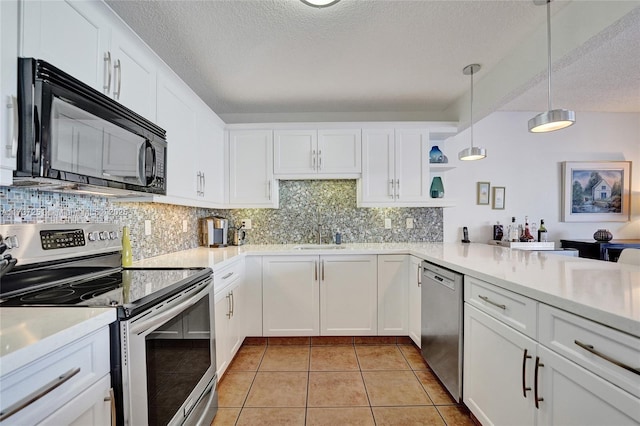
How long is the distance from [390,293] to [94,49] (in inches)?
105

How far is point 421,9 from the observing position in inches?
65.9

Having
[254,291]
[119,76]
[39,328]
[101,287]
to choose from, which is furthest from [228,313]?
[119,76]

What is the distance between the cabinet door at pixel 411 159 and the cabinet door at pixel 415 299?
74cm

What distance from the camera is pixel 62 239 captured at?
4.56 ft

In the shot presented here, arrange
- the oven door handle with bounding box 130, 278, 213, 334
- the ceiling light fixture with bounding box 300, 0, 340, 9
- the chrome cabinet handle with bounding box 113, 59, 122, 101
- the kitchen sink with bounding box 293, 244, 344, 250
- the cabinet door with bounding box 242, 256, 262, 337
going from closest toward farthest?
the oven door handle with bounding box 130, 278, 213, 334 < the chrome cabinet handle with bounding box 113, 59, 122, 101 < the ceiling light fixture with bounding box 300, 0, 340, 9 < the cabinet door with bounding box 242, 256, 262, 337 < the kitchen sink with bounding box 293, 244, 344, 250

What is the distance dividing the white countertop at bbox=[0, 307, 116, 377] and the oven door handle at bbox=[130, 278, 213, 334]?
0.10 metres

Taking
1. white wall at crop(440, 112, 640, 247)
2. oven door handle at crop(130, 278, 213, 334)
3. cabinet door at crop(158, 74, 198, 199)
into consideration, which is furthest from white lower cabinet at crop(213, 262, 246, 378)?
white wall at crop(440, 112, 640, 247)

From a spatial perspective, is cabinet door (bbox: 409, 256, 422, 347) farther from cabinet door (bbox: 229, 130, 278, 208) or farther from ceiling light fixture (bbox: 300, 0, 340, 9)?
ceiling light fixture (bbox: 300, 0, 340, 9)

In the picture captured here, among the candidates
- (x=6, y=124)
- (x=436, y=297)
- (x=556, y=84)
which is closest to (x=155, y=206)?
(x=6, y=124)

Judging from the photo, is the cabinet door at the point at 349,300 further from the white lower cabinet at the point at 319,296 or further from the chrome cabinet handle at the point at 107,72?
the chrome cabinet handle at the point at 107,72

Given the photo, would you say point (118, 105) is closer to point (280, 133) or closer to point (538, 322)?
point (280, 133)

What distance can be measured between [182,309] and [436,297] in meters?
1.65

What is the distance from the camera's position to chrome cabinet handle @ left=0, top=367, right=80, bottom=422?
2.15 ft

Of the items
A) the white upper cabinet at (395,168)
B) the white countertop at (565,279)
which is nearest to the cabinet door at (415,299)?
the white countertop at (565,279)
